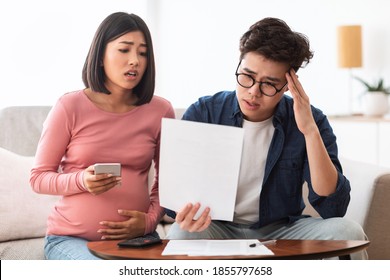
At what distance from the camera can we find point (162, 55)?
14.9ft

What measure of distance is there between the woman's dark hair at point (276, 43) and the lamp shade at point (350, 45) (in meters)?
2.25

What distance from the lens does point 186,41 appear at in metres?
4.50

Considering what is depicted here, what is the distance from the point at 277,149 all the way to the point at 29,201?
918mm

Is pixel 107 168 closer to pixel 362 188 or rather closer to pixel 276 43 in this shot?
pixel 276 43

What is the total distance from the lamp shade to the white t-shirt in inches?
90.0

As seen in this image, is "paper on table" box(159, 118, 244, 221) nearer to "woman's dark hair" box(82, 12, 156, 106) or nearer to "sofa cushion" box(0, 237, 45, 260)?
"woman's dark hair" box(82, 12, 156, 106)

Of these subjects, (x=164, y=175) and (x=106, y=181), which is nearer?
(x=164, y=175)

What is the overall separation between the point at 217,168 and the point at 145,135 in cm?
40

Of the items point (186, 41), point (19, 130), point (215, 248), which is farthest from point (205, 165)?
point (186, 41)

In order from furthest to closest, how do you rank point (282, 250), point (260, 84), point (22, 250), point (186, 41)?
point (186, 41), point (22, 250), point (260, 84), point (282, 250)

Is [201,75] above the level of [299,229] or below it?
above

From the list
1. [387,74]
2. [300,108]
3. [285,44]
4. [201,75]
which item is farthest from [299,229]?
[201,75]

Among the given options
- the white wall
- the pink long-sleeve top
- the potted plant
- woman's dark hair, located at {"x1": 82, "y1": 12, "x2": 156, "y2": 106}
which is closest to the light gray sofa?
the pink long-sleeve top
